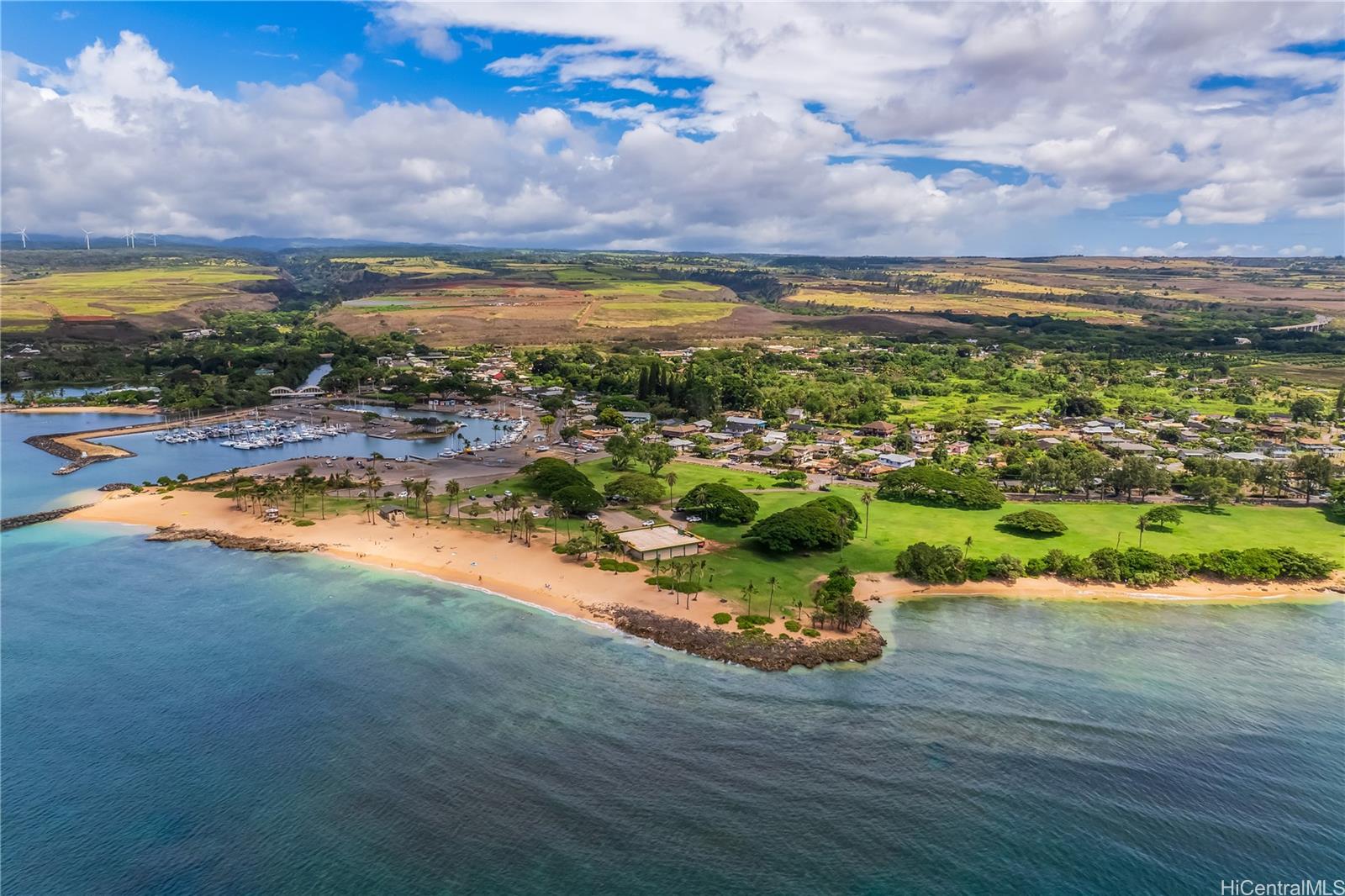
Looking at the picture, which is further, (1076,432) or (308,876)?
(1076,432)

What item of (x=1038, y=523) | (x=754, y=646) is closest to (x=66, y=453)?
(x=754, y=646)

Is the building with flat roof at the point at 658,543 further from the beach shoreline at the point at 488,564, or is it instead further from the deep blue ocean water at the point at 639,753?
the deep blue ocean water at the point at 639,753

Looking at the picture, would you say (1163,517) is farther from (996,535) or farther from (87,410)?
(87,410)

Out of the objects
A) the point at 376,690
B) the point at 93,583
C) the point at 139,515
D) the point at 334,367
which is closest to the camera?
the point at 376,690

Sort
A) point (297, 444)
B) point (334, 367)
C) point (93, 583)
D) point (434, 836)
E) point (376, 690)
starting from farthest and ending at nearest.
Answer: point (334, 367) → point (297, 444) → point (93, 583) → point (376, 690) → point (434, 836)

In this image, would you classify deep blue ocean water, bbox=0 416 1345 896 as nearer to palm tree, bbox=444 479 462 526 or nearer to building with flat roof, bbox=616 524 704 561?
building with flat roof, bbox=616 524 704 561

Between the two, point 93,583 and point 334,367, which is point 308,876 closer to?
point 93,583

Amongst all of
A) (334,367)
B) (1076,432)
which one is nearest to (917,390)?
(1076,432)
